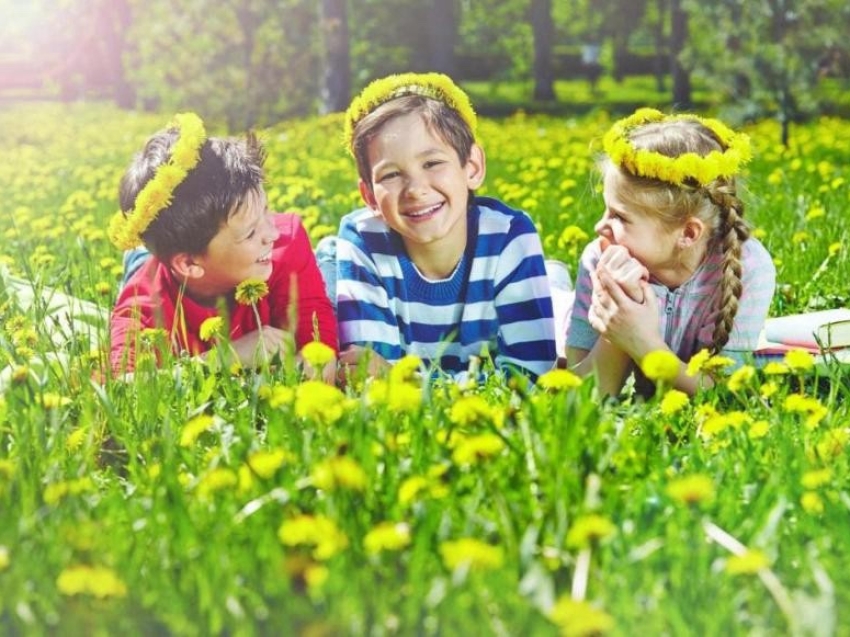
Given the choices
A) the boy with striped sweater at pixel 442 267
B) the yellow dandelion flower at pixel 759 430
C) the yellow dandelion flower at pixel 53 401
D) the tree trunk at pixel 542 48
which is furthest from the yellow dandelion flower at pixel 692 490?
the tree trunk at pixel 542 48

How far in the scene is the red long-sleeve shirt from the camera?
3387 millimetres

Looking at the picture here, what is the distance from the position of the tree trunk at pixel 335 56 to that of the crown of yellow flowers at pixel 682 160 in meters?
11.5

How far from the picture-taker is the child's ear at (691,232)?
10.6 ft

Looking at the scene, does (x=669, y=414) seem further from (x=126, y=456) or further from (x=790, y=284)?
(x=790, y=284)

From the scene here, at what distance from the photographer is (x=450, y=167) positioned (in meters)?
3.43

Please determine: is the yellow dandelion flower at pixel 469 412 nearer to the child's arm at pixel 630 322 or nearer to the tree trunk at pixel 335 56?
the child's arm at pixel 630 322

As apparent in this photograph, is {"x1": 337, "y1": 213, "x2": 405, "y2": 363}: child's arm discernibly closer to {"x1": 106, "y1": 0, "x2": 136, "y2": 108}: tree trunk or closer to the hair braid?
the hair braid

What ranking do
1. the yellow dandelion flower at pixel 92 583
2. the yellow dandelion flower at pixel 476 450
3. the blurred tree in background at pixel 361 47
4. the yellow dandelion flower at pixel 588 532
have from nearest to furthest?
the yellow dandelion flower at pixel 92 583 → the yellow dandelion flower at pixel 588 532 → the yellow dandelion flower at pixel 476 450 → the blurred tree in background at pixel 361 47

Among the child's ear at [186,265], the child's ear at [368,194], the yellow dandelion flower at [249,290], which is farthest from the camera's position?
the child's ear at [368,194]

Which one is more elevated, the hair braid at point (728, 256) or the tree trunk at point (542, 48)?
the hair braid at point (728, 256)

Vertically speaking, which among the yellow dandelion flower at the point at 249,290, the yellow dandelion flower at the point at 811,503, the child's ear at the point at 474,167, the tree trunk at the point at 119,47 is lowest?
the tree trunk at the point at 119,47

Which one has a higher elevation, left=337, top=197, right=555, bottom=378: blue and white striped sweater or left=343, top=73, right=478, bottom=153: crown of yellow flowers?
left=343, top=73, right=478, bottom=153: crown of yellow flowers

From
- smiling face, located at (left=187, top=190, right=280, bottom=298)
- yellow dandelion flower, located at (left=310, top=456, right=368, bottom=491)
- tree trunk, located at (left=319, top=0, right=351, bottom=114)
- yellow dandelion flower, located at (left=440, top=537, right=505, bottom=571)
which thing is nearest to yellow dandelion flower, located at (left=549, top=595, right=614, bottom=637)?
yellow dandelion flower, located at (left=440, top=537, right=505, bottom=571)

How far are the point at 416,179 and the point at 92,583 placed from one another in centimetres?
199
